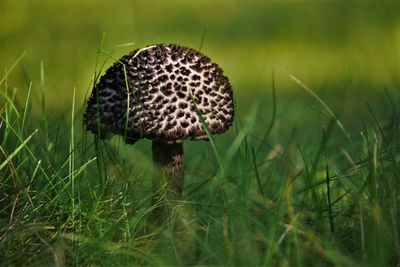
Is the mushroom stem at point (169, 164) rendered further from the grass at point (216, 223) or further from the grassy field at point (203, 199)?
the grass at point (216, 223)

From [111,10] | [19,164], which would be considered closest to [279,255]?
[19,164]

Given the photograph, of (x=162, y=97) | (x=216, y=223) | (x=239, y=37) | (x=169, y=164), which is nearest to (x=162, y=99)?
(x=162, y=97)

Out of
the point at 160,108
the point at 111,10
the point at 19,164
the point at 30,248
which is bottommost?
the point at 30,248

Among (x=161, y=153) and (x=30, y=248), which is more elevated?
(x=161, y=153)

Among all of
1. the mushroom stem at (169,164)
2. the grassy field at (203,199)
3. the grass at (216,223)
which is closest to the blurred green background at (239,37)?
the grassy field at (203,199)

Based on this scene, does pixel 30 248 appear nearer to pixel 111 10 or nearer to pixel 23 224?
pixel 23 224

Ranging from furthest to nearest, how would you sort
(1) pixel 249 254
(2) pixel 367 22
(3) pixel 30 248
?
(2) pixel 367 22, (3) pixel 30 248, (1) pixel 249 254

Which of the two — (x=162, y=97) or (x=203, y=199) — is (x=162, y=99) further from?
(x=203, y=199)

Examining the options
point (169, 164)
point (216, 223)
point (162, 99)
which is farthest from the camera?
point (169, 164)
